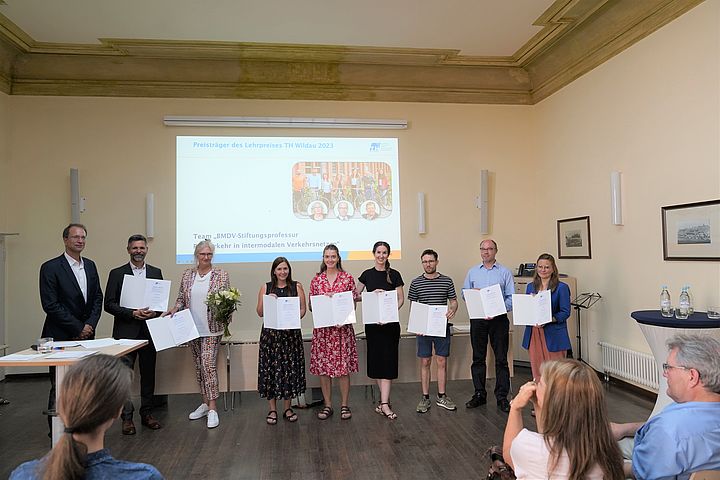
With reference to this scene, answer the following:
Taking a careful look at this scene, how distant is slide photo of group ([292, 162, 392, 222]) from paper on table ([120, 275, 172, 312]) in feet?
8.23

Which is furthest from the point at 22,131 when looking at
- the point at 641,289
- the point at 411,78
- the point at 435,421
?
the point at 641,289

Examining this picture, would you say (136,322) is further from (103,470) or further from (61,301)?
(103,470)

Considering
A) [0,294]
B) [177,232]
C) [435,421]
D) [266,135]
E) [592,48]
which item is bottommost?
[435,421]

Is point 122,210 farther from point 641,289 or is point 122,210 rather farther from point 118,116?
point 641,289

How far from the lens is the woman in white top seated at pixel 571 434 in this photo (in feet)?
4.79

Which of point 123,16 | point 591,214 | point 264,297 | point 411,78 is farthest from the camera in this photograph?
point 411,78

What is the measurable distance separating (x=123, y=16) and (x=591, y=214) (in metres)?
5.65

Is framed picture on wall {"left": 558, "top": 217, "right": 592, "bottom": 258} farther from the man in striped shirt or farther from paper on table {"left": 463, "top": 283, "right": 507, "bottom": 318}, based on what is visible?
the man in striped shirt

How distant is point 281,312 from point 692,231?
3.60m

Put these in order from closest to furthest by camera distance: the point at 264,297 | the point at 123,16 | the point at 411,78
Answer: the point at 264,297 < the point at 123,16 < the point at 411,78

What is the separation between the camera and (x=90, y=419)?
131 centimetres

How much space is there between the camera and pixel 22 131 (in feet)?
20.3

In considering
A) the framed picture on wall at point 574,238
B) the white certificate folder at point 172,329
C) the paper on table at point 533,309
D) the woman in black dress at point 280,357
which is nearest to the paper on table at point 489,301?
the paper on table at point 533,309

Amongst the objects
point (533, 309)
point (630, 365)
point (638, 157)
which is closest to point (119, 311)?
point (533, 309)
